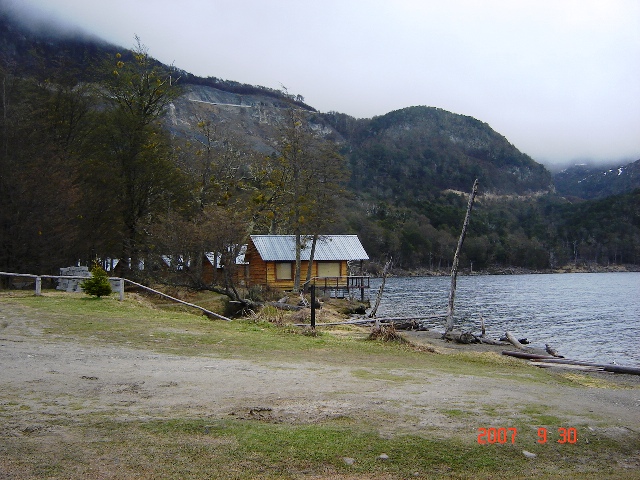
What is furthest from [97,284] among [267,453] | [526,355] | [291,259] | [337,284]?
[337,284]

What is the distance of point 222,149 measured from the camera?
47.8 m

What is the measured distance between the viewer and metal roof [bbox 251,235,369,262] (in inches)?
2153

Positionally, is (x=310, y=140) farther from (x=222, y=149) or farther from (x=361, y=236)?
(x=361, y=236)

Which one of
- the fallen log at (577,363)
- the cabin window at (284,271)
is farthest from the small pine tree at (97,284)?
the cabin window at (284,271)

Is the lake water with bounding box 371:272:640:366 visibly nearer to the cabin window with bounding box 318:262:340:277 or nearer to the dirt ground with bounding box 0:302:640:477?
the cabin window with bounding box 318:262:340:277

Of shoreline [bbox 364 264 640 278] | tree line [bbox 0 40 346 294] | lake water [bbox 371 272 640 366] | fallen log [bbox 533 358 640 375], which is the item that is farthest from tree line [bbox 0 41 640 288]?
shoreline [bbox 364 264 640 278]

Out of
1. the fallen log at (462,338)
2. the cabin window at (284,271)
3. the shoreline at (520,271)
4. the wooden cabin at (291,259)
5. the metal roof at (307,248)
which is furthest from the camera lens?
the shoreline at (520,271)

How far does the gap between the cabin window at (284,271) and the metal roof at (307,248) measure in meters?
0.83

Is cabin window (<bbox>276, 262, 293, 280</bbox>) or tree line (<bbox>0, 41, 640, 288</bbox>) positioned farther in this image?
cabin window (<bbox>276, 262, 293, 280</bbox>)

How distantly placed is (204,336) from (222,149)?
3461 centimetres
